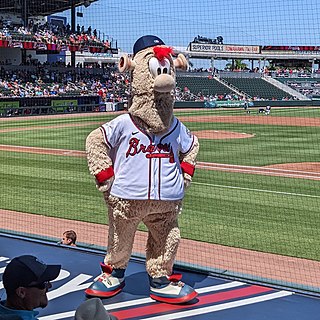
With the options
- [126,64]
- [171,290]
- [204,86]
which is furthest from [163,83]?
[204,86]

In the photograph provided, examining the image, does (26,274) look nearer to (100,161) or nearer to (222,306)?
(100,161)

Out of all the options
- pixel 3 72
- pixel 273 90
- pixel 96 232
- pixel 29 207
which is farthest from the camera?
pixel 273 90

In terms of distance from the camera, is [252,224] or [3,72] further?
[3,72]

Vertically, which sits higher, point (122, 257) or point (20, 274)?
point (20, 274)

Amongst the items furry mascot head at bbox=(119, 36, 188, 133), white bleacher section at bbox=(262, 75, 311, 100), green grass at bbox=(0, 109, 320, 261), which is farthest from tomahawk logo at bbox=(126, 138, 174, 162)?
white bleacher section at bbox=(262, 75, 311, 100)

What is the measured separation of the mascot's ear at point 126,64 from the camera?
15.7ft

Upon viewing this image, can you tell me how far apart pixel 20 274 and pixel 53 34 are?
37.2 m

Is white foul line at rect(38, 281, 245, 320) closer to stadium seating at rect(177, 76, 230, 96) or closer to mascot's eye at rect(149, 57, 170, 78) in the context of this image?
mascot's eye at rect(149, 57, 170, 78)

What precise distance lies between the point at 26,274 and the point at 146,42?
2.80 meters

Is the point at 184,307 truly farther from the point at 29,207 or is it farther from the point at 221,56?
the point at 221,56

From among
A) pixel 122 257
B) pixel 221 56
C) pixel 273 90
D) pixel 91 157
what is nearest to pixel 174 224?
pixel 122 257

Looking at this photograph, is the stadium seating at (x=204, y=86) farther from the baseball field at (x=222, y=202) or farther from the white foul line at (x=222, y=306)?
the white foul line at (x=222, y=306)

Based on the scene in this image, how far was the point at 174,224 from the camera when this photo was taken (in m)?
4.88

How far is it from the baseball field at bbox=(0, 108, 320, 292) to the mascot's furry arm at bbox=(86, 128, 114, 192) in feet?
6.13
